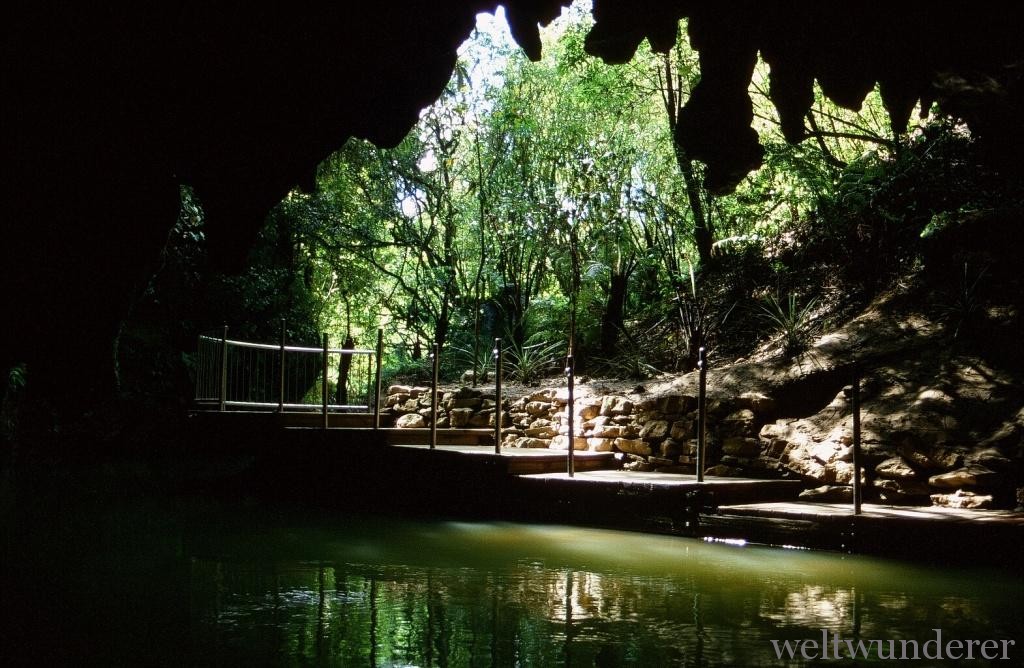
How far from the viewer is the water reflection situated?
3.76m

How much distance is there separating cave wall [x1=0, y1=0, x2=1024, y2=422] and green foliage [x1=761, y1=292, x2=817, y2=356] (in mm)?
5344

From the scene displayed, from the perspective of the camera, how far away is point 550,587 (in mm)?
5109

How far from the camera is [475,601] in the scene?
473 cm

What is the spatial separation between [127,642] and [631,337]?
8.93 meters

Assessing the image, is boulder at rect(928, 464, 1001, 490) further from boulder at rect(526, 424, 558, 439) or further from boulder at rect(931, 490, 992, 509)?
boulder at rect(526, 424, 558, 439)

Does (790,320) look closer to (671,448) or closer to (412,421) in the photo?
(671,448)

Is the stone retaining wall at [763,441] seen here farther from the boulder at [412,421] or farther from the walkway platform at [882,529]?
the walkway platform at [882,529]

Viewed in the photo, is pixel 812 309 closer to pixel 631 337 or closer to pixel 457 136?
pixel 631 337

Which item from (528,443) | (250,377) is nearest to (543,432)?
(528,443)

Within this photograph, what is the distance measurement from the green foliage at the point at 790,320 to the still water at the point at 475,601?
3.37m

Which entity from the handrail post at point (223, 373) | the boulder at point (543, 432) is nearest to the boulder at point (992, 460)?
the boulder at point (543, 432)

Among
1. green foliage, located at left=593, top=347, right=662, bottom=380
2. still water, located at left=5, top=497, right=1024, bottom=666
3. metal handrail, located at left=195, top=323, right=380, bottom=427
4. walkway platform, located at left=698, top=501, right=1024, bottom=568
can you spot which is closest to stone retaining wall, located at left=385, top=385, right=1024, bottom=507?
walkway platform, located at left=698, top=501, right=1024, bottom=568

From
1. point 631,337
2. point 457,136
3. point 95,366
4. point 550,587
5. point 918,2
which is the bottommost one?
point 550,587

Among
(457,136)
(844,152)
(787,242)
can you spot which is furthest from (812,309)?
(457,136)
